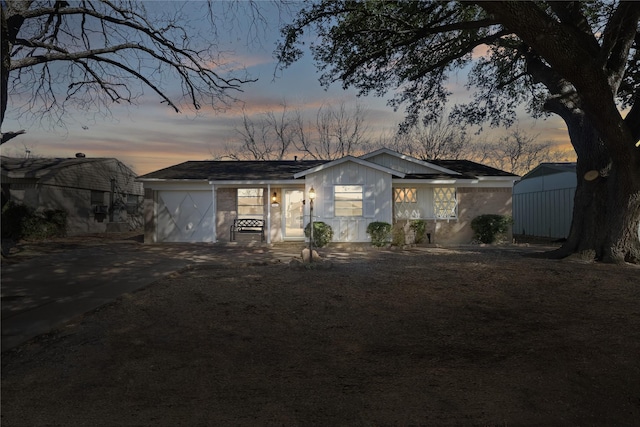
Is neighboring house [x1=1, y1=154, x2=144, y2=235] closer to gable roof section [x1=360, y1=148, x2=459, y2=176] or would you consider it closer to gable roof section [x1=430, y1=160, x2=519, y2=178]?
gable roof section [x1=360, y1=148, x2=459, y2=176]

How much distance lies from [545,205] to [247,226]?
1569cm

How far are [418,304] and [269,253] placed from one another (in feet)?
26.0

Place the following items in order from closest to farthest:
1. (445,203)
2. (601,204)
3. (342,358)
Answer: (342,358)
(601,204)
(445,203)

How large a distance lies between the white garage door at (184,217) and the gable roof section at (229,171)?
816mm

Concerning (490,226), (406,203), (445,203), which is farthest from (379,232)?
(490,226)

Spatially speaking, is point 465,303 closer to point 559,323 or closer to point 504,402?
point 559,323

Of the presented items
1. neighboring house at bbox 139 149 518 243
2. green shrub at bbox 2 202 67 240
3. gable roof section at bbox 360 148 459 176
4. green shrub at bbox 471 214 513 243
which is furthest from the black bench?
green shrub at bbox 2 202 67 240

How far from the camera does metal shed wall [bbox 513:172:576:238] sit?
63.3 ft

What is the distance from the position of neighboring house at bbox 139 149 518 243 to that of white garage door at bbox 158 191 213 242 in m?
0.04

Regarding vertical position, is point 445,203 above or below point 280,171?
below

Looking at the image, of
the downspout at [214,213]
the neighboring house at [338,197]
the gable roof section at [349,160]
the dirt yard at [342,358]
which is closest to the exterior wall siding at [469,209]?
the neighboring house at [338,197]

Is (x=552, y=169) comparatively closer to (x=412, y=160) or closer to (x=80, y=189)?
(x=412, y=160)

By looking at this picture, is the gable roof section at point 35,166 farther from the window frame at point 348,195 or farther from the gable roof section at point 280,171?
the window frame at point 348,195

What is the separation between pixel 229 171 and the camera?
1873cm
